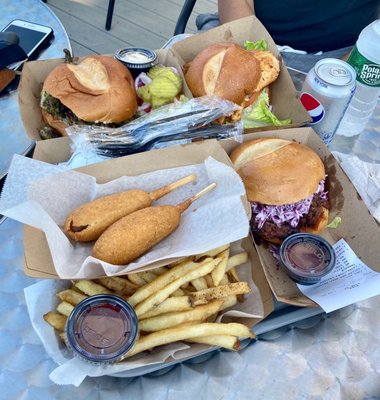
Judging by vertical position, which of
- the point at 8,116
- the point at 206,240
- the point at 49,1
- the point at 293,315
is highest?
the point at 206,240

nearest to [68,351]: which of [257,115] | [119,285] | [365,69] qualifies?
[119,285]

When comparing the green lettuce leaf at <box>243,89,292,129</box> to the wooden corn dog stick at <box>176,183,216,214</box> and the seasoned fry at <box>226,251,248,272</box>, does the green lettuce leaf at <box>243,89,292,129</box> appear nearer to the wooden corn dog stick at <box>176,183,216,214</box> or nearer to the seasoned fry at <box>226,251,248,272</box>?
the wooden corn dog stick at <box>176,183,216,214</box>

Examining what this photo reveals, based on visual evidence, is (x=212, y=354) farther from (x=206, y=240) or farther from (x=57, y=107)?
(x=57, y=107)

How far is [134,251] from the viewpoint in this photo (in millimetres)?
A: 1399

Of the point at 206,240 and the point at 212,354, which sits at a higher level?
the point at 206,240

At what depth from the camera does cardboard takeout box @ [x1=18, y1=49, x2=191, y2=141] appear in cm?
204

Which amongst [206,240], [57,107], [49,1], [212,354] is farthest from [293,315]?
[49,1]

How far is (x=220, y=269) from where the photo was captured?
1.43 meters

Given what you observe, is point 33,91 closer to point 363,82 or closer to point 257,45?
point 257,45

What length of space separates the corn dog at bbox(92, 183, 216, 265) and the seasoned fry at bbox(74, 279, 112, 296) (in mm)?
88

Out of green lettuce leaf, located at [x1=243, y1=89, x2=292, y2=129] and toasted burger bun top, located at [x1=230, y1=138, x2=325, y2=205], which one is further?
green lettuce leaf, located at [x1=243, y1=89, x2=292, y2=129]

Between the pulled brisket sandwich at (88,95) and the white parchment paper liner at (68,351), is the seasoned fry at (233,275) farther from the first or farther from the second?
the pulled brisket sandwich at (88,95)

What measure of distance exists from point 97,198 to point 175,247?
1.26ft

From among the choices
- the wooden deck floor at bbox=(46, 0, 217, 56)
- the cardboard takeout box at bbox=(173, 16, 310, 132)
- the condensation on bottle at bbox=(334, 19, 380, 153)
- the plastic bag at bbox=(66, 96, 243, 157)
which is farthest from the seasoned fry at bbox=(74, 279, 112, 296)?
the wooden deck floor at bbox=(46, 0, 217, 56)
